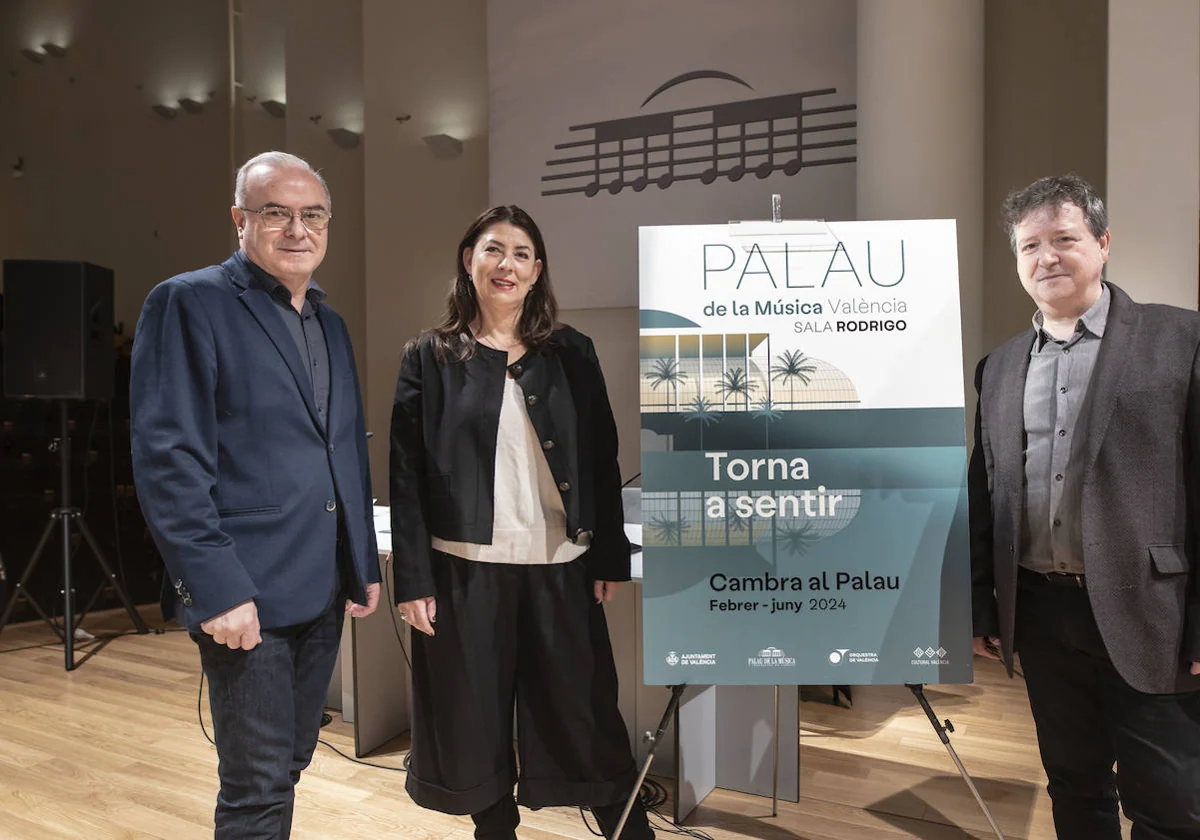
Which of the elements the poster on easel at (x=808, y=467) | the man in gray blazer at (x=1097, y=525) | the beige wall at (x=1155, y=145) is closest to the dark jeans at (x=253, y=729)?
the poster on easel at (x=808, y=467)

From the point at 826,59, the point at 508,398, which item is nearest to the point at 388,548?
the point at 508,398

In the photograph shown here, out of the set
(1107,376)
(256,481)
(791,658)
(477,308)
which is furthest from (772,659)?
(256,481)

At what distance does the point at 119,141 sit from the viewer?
512cm

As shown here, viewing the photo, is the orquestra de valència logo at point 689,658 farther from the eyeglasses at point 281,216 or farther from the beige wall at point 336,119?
the beige wall at point 336,119

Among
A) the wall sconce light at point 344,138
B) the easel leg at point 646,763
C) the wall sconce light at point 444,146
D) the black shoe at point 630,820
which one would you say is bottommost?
the black shoe at point 630,820

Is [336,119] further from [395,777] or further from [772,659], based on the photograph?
[772,659]

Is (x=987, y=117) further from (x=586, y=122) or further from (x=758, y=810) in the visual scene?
(x=758, y=810)

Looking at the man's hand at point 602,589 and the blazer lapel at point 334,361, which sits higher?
the blazer lapel at point 334,361

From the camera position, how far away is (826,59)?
3438mm

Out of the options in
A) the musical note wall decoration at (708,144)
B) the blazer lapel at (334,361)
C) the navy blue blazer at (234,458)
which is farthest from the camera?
the musical note wall decoration at (708,144)

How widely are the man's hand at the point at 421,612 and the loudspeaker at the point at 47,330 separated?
325 cm

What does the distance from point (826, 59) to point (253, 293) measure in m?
2.75

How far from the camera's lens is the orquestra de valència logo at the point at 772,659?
1795mm

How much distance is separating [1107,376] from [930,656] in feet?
2.23
